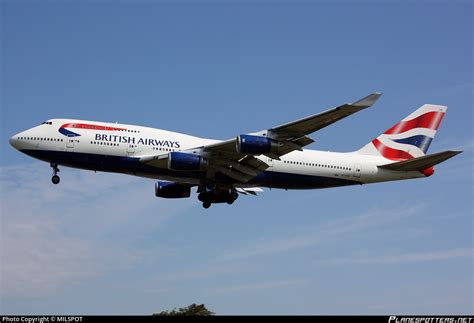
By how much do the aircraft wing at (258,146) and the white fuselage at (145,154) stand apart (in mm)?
941

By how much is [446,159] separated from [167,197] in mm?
16645

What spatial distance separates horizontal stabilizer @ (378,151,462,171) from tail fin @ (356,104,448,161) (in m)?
2.21

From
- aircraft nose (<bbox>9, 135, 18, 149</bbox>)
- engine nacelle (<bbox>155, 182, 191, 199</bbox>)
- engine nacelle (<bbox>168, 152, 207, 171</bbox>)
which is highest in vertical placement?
aircraft nose (<bbox>9, 135, 18, 149</bbox>)

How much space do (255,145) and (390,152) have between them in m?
11.6

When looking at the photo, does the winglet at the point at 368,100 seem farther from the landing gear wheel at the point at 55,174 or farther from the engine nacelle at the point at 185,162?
the landing gear wheel at the point at 55,174

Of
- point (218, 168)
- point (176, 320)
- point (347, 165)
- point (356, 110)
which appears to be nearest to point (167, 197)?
point (218, 168)

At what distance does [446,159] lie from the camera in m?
38.4

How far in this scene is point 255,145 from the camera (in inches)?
1410

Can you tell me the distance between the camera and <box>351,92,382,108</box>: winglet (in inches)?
1239

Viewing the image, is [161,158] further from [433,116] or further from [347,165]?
[433,116]

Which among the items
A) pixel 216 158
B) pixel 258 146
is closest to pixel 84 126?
pixel 216 158

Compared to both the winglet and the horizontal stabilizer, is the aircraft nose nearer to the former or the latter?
the winglet

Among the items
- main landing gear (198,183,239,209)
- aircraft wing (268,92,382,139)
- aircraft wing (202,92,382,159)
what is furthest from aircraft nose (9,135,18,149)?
aircraft wing (268,92,382,139)

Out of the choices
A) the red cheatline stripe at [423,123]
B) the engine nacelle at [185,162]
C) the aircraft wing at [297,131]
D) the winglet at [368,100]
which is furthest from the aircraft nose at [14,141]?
the red cheatline stripe at [423,123]
